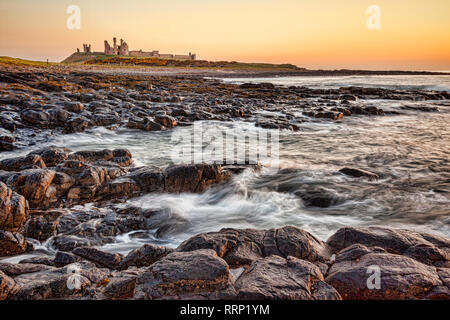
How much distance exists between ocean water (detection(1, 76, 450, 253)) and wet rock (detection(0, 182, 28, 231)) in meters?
1.77

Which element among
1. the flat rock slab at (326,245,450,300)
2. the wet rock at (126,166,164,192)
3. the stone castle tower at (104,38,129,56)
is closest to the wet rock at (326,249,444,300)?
the flat rock slab at (326,245,450,300)

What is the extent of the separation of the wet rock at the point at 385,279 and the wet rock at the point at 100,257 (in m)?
2.79

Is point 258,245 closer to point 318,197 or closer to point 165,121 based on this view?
point 318,197

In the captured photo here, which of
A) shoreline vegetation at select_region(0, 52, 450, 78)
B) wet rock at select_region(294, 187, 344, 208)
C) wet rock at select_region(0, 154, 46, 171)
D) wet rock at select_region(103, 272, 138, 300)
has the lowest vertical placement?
wet rock at select_region(294, 187, 344, 208)

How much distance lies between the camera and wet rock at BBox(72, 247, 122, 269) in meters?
3.95

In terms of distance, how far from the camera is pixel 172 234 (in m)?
5.57

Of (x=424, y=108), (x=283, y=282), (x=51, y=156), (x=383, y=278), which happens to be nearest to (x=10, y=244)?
(x=51, y=156)

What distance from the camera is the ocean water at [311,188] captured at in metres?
6.09

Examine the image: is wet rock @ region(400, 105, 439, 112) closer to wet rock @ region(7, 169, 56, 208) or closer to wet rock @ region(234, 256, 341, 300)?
wet rock @ region(234, 256, 341, 300)

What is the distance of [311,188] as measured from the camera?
7785mm

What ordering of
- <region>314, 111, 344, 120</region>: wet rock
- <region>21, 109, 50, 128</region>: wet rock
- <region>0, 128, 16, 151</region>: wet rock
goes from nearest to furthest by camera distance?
<region>0, 128, 16, 151</region>: wet rock
<region>21, 109, 50, 128</region>: wet rock
<region>314, 111, 344, 120</region>: wet rock

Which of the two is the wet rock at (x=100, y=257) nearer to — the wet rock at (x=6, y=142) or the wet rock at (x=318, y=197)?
the wet rock at (x=318, y=197)

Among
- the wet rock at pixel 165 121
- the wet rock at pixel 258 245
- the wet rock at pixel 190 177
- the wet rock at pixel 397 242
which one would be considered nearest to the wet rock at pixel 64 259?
the wet rock at pixel 258 245

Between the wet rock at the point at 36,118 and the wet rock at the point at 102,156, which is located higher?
the wet rock at the point at 36,118
